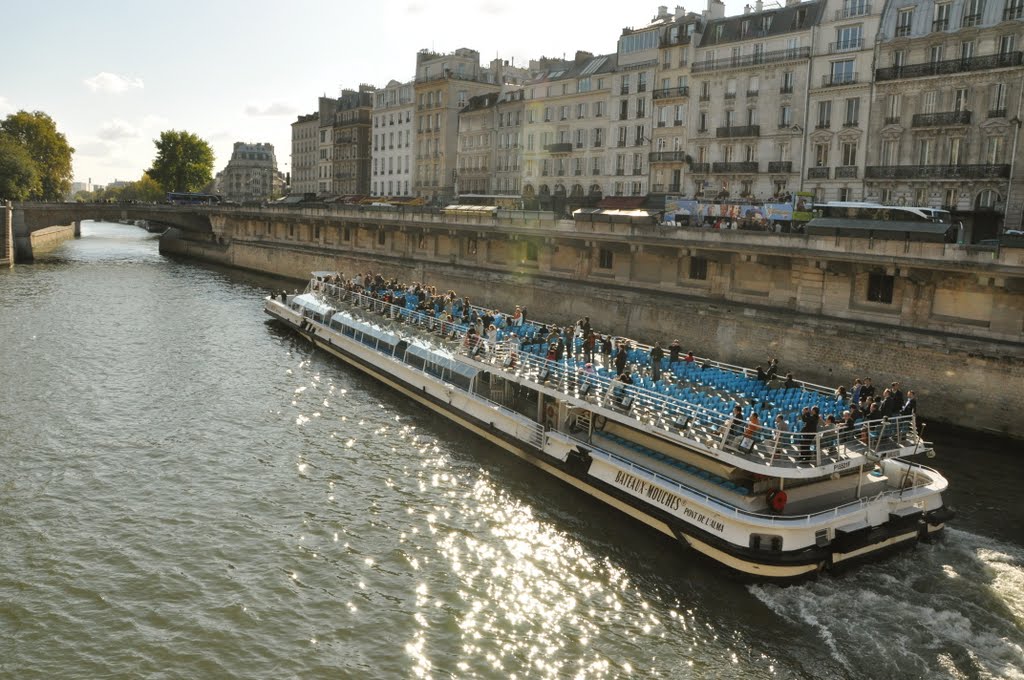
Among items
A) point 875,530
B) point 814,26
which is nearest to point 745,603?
point 875,530

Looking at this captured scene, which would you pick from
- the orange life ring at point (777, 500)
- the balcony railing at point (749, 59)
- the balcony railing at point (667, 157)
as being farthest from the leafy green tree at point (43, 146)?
the orange life ring at point (777, 500)

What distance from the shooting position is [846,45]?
4853 cm

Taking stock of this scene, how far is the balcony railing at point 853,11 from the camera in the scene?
156 feet

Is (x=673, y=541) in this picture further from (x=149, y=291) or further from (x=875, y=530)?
(x=149, y=291)

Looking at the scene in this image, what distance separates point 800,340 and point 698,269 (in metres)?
8.29

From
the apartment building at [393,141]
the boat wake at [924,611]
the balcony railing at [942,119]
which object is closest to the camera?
the boat wake at [924,611]

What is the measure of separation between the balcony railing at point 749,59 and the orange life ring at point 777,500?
4119 centimetres

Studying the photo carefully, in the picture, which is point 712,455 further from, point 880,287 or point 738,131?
point 738,131

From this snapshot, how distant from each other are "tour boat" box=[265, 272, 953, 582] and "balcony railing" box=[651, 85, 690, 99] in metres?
37.4

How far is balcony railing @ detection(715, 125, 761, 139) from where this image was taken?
53062mm

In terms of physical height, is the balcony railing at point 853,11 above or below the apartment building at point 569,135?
above

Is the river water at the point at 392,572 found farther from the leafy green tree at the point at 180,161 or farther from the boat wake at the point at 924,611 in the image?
the leafy green tree at the point at 180,161

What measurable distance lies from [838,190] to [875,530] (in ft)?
118

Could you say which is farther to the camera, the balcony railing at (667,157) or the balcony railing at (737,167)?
the balcony railing at (667,157)
